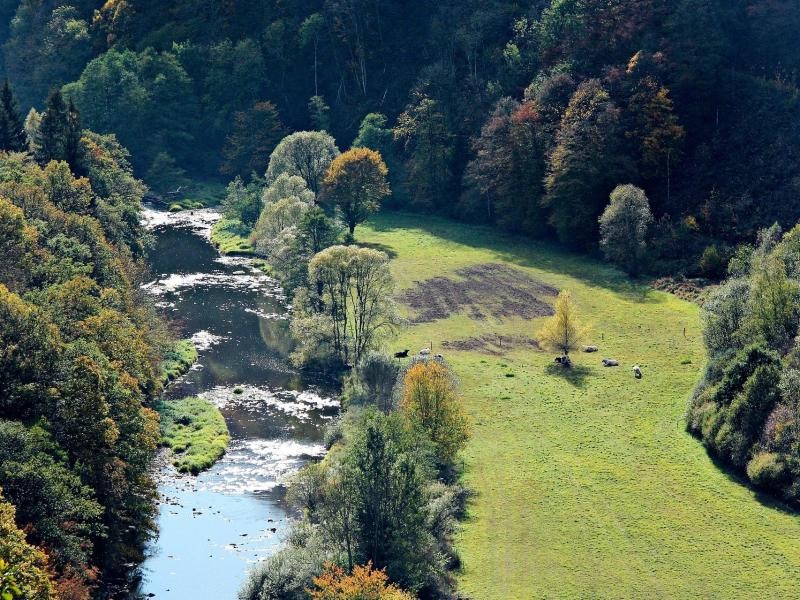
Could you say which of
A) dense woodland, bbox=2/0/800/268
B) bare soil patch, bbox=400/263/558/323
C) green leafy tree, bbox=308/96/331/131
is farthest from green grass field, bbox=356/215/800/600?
green leafy tree, bbox=308/96/331/131

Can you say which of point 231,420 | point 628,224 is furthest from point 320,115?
point 231,420

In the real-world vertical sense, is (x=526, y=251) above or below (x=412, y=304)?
above

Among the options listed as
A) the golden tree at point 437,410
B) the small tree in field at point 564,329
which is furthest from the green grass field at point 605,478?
the golden tree at point 437,410

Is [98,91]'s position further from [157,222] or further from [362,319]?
[362,319]

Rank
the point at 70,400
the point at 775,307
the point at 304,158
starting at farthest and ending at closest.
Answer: the point at 304,158, the point at 775,307, the point at 70,400

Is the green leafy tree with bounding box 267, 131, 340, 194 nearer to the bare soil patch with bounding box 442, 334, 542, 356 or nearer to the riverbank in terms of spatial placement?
the riverbank

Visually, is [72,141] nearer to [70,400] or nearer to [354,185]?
[354,185]

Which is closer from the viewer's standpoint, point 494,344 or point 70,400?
point 70,400
